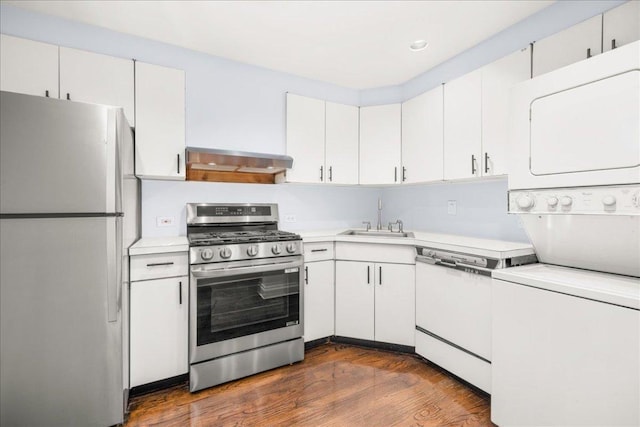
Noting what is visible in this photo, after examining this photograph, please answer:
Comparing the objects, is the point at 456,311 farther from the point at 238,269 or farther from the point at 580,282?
the point at 238,269

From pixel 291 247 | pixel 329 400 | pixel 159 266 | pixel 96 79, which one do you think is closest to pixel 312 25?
pixel 96 79

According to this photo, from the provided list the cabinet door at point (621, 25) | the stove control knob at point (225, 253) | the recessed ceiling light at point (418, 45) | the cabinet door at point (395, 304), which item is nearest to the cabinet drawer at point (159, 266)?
the stove control knob at point (225, 253)

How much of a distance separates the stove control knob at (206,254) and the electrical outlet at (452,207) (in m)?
2.18

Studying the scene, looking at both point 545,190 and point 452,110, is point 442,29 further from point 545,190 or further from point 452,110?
point 545,190

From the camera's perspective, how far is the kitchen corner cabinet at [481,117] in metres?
2.15

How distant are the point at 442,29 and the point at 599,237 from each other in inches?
69.5

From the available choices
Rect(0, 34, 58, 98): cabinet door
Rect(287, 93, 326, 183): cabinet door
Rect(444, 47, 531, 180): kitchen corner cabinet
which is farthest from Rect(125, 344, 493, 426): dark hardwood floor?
Rect(0, 34, 58, 98): cabinet door

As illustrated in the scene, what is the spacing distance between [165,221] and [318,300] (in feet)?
4.88

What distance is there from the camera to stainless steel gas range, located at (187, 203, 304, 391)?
6.95ft

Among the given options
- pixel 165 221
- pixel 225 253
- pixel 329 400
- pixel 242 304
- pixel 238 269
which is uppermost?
pixel 165 221

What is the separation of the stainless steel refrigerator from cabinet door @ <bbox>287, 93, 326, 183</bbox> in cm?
156

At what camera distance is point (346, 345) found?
2.78m

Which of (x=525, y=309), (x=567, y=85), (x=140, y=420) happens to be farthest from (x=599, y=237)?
(x=140, y=420)

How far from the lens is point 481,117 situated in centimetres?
233
